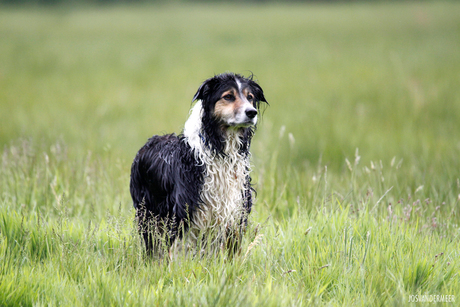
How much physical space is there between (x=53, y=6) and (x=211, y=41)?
1976 cm

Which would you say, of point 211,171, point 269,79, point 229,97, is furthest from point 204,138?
point 269,79

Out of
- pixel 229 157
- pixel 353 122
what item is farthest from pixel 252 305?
pixel 353 122

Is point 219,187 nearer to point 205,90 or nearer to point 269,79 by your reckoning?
point 205,90

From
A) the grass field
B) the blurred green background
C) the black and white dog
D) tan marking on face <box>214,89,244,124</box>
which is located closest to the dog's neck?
the black and white dog

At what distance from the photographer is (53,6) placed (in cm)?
3030

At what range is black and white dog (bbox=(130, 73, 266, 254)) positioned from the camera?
3061mm

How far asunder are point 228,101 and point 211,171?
0.56 m

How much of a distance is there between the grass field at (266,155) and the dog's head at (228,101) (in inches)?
34.0

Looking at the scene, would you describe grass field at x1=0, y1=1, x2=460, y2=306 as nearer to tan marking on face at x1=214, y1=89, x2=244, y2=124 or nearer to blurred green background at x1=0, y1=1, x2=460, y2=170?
blurred green background at x1=0, y1=1, x2=460, y2=170

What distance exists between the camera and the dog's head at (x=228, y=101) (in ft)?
9.86

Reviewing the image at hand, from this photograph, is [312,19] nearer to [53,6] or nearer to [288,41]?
[288,41]

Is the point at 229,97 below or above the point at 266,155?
above

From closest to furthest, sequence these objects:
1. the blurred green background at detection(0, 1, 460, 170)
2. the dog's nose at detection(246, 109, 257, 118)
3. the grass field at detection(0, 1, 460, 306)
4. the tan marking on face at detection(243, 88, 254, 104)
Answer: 1. the grass field at detection(0, 1, 460, 306)
2. the dog's nose at detection(246, 109, 257, 118)
3. the tan marking on face at detection(243, 88, 254, 104)
4. the blurred green background at detection(0, 1, 460, 170)

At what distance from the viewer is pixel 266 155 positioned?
17.8 ft
